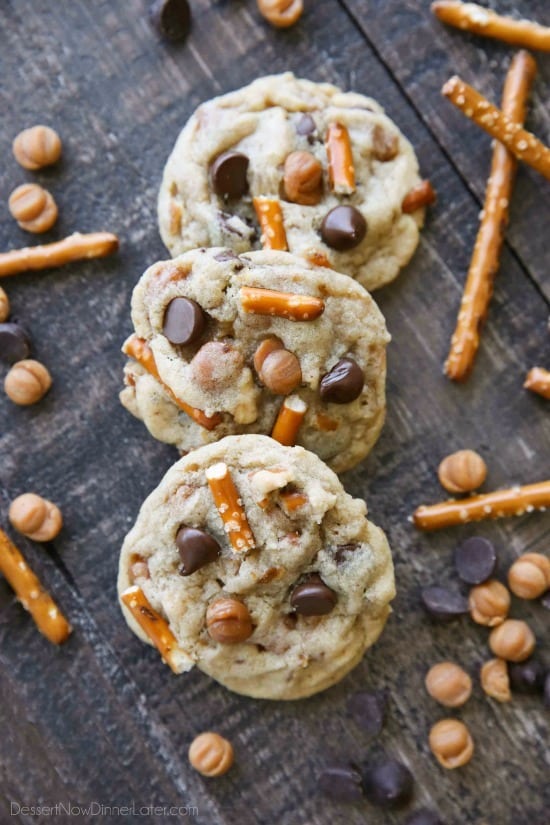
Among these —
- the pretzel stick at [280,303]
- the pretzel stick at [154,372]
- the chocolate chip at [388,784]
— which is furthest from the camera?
the chocolate chip at [388,784]

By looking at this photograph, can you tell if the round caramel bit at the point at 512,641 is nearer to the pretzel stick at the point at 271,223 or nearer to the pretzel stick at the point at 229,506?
the pretzel stick at the point at 229,506

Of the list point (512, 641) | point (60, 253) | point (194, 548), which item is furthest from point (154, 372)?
point (512, 641)

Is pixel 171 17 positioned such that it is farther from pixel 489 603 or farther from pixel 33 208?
pixel 489 603

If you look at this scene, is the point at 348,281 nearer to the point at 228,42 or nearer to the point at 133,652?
the point at 228,42

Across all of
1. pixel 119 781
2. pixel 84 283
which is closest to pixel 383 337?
pixel 84 283

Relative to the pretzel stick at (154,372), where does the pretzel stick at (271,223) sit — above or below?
above

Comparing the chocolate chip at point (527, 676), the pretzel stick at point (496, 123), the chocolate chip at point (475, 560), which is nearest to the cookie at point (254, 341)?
the chocolate chip at point (475, 560)

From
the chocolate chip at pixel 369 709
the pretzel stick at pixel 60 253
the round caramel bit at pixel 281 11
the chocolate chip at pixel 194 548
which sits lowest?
the chocolate chip at pixel 369 709
